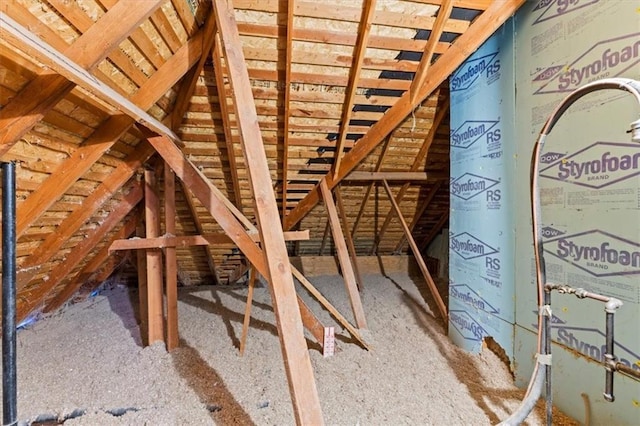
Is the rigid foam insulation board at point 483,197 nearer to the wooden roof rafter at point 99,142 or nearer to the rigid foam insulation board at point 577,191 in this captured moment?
the rigid foam insulation board at point 577,191

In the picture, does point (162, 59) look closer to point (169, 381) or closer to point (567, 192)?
point (169, 381)

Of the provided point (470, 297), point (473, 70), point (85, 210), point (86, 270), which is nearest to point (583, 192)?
point (470, 297)

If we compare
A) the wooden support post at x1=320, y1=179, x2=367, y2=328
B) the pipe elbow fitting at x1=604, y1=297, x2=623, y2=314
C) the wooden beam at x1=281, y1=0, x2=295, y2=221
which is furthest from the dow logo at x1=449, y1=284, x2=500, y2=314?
the wooden beam at x1=281, y1=0, x2=295, y2=221

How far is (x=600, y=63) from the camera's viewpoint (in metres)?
1.78

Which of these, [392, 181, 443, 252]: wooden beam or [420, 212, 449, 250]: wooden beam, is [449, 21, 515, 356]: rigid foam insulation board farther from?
[420, 212, 449, 250]: wooden beam

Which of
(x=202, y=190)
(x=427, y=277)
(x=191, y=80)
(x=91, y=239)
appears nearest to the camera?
(x=202, y=190)

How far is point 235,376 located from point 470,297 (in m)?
2.03

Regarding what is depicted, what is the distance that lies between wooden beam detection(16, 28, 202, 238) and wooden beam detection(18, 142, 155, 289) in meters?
0.54

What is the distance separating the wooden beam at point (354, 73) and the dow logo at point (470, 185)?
3.63 feet

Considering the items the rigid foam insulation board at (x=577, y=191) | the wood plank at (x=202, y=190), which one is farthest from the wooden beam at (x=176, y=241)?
the rigid foam insulation board at (x=577, y=191)

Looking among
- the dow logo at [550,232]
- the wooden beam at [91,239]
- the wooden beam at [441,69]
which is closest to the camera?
the dow logo at [550,232]

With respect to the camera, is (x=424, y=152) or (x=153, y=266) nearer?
(x=153, y=266)

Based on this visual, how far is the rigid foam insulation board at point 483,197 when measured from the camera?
2.43m

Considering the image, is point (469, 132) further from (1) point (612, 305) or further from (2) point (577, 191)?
(1) point (612, 305)
